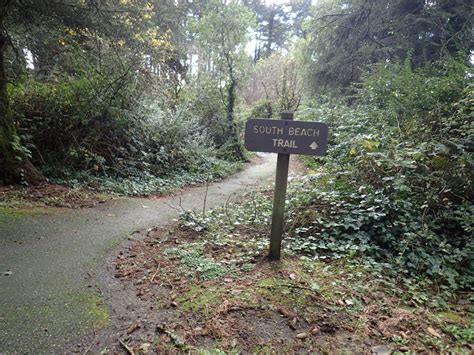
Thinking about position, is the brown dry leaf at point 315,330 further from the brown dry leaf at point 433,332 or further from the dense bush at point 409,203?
the dense bush at point 409,203

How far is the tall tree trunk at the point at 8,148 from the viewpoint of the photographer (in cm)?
550

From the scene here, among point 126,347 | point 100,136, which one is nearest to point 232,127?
point 100,136

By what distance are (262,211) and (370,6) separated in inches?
344

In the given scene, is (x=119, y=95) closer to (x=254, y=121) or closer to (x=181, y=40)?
(x=254, y=121)

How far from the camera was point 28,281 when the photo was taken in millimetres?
3004

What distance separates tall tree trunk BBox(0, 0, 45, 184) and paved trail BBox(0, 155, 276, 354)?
153cm

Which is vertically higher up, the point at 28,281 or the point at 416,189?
the point at 416,189

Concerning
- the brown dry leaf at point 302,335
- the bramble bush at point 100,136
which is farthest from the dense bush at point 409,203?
the bramble bush at point 100,136

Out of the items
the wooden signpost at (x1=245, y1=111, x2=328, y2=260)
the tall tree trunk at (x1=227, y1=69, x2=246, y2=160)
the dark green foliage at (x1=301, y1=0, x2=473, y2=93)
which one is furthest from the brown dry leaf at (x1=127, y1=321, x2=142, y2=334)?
the tall tree trunk at (x1=227, y1=69, x2=246, y2=160)

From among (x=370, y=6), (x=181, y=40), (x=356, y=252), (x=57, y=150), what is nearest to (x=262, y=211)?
(x=356, y=252)

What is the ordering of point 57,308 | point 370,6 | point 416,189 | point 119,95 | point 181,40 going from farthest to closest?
point 181,40 → point 370,6 → point 119,95 → point 416,189 → point 57,308

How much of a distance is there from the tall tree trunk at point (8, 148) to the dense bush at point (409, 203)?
521 cm

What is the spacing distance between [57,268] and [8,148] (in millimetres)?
3561

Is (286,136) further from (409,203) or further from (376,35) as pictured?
(376,35)
